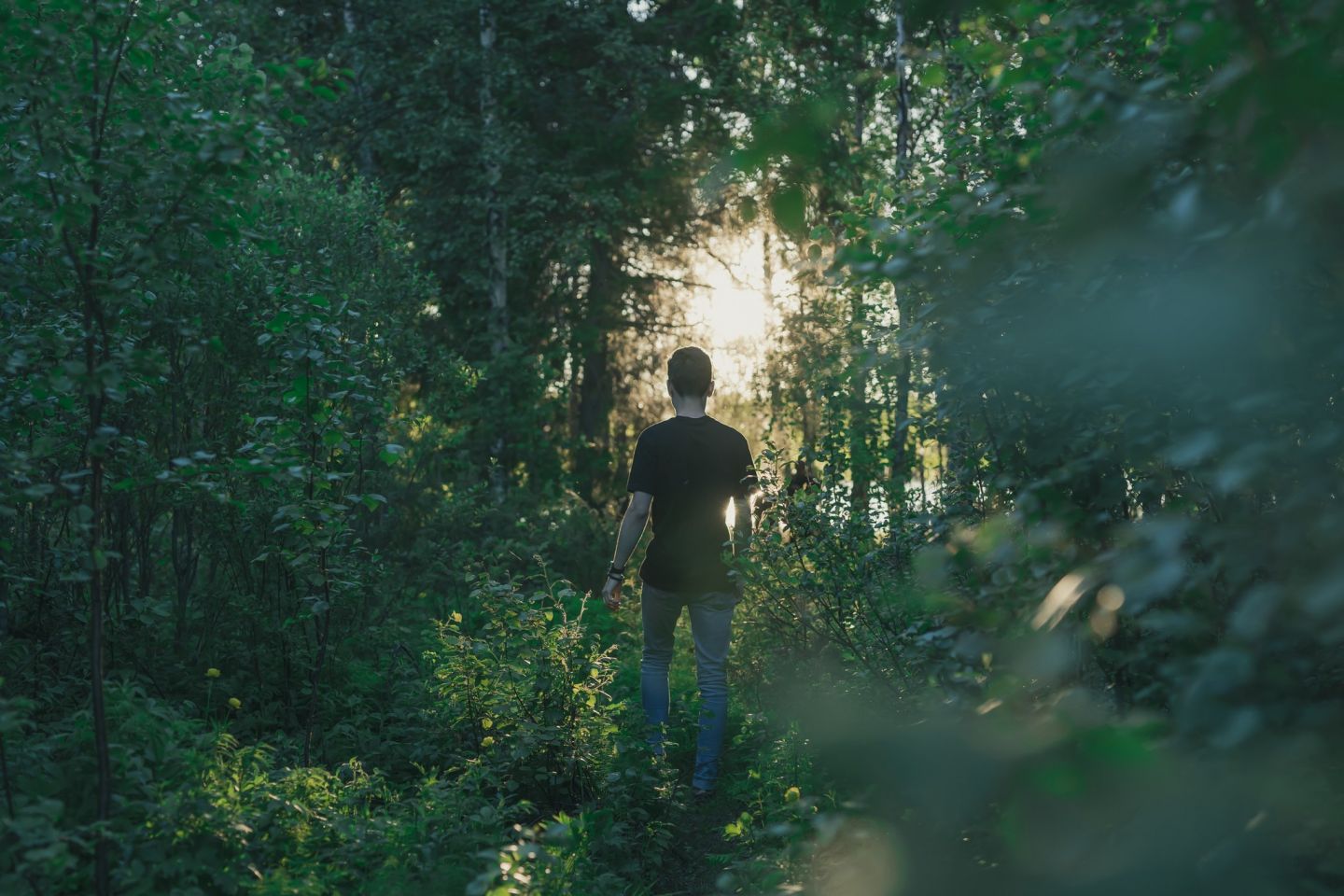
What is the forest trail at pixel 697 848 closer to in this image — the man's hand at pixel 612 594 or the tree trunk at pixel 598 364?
the man's hand at pixel 612 594

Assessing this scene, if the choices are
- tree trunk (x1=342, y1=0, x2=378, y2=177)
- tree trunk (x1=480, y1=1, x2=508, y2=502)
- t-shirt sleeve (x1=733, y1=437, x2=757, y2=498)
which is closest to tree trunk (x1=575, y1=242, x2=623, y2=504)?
tree trunk (x1=480, y1=1, x2=508, y2=502)

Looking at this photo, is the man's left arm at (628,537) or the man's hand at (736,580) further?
the man's left arm at (628,537)

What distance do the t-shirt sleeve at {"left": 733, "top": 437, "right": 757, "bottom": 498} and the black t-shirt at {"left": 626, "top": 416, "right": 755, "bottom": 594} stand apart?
7 centimetres

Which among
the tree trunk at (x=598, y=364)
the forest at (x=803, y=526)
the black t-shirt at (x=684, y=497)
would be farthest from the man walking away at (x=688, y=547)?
the tree trunk at (x=598, y=364)

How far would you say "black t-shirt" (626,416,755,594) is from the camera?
5.46 m

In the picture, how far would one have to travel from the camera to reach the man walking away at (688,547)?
5.48 meters

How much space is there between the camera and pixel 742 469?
225 inches

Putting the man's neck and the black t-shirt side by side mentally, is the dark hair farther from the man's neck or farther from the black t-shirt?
the black t-shirt

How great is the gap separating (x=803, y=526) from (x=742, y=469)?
424 millimetres

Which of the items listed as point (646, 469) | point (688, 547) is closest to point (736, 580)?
point (688, 547)

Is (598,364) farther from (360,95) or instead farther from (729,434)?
(729,434)

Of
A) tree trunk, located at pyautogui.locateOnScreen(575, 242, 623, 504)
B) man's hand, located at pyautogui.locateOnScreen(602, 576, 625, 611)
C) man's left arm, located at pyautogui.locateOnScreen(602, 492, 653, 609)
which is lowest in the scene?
man's hand, located at pyautogui.locateOnScreen(602, 576, 625, 611)

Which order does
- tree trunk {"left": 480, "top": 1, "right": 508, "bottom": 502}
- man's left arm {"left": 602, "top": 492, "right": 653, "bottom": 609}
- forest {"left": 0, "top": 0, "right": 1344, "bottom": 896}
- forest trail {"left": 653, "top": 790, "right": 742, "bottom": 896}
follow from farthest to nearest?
1. tree trunk {"left": 480, "top": 1, "right": 508, "bottom": 502}
2. man's left arm {"left": 602, "top": 492, "right": 653, "bottom": 609}
3. forest trail {"left": 653, "top": 790, "right": 742, "bottom": 896}
4. forest {"left": 0, "top": 0, "right": 1344, "bottom": 896}

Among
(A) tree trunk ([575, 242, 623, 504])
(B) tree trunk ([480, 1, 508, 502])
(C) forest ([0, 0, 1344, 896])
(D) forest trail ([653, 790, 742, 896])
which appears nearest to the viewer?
(C) forest ([0, 0, 1344, 896])
